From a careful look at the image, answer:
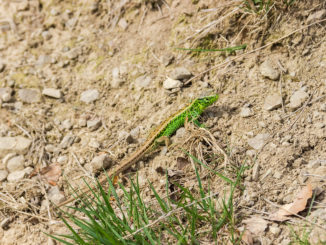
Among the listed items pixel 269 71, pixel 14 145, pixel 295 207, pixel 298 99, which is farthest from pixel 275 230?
pixel 14 145

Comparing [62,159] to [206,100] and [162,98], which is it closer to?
[162,98]

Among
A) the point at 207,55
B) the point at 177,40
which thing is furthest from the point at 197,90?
the point at 177,40

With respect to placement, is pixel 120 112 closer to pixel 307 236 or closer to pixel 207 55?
pixel 207 55

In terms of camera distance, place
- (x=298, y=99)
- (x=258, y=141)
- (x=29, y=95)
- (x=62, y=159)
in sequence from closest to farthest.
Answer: (x=258, y=141) < (x=298, y=99) < (x=62, y=159) < (x=29, y=95)

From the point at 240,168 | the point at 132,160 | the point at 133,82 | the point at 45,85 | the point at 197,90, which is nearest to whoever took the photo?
the point at 240,168

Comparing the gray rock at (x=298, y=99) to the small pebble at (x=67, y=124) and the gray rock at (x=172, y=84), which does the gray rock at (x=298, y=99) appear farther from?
the small pebble at (x=67, y=124)

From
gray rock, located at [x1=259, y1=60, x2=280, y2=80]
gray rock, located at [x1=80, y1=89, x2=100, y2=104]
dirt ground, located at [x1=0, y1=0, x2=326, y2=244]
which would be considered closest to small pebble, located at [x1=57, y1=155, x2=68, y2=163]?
dirt ground, located at [x1=0, y1=0, x2=326, y2=244]
